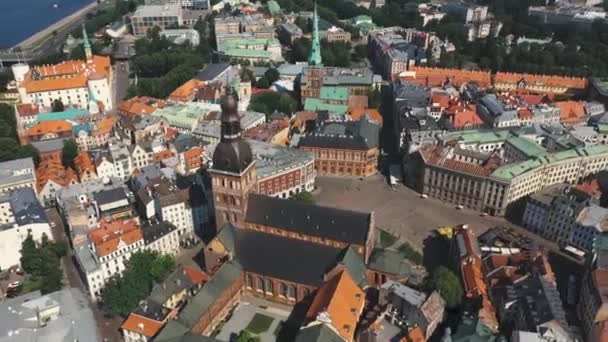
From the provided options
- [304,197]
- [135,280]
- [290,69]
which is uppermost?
[290,69]

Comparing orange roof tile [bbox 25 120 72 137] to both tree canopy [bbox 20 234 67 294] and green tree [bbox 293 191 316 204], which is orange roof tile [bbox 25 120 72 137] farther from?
green tree [bbox 293 191 316 204]

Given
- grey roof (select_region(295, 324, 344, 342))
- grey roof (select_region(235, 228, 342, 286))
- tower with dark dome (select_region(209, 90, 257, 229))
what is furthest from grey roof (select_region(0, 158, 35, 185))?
grey roof (select_region(295, 324, 344, 342))

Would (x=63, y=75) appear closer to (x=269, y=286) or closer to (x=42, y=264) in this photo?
(x=42, y=264)

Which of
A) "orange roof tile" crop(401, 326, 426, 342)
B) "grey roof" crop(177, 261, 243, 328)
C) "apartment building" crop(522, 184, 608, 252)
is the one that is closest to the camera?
"orange roof tile" crop(401, 326, 426, 342)

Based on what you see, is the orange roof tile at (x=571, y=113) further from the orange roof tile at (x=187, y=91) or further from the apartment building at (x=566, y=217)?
the orange roof tile at (x=187, y=91)

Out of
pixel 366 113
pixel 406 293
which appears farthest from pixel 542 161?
pixel 406 293

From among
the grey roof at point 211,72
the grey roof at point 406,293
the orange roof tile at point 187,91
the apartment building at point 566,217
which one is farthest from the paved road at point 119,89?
the apartment building at point 566,217
